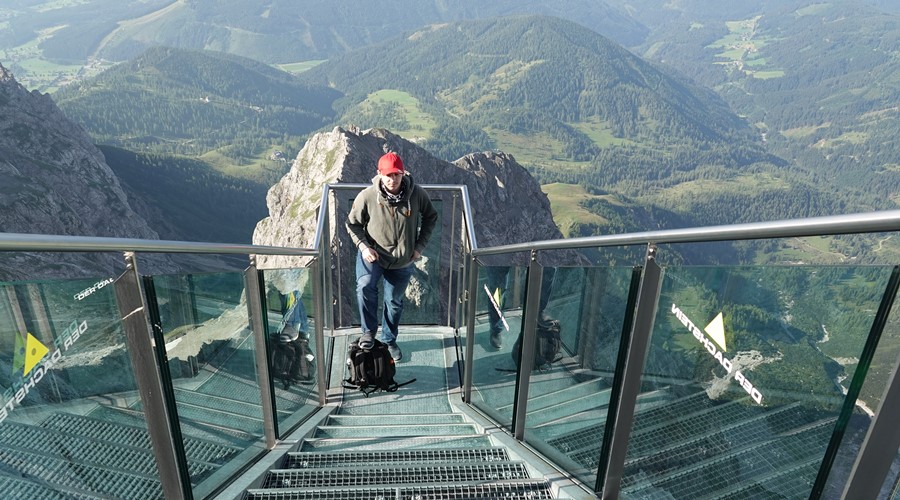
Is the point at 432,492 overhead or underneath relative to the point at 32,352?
underneath

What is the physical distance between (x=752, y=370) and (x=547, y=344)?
6.09 ft

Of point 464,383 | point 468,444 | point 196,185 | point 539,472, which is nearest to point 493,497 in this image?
point 539,472

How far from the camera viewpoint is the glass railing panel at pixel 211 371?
2.65m

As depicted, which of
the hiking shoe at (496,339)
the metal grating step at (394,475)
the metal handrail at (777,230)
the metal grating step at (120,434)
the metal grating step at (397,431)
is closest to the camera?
the metal handrail at (777,230)

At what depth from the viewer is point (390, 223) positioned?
5.17 meters

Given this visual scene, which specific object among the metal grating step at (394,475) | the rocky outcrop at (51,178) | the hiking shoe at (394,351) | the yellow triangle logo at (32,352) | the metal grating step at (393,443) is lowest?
the rocky outcrop at (51,178)

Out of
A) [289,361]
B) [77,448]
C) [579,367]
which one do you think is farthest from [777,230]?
[289,361]

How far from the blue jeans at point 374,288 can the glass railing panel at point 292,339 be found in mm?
571

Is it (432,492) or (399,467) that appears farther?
(399,467)

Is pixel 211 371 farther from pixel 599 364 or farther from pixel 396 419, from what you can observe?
pixel 396 419

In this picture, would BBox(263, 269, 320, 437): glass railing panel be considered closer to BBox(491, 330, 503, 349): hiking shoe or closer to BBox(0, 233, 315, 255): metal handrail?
BBox(0, 233, 315, 255): metal handrail

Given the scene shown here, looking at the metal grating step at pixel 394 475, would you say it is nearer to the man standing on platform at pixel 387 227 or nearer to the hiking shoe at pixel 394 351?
the man standing on platform at pixel 387 227

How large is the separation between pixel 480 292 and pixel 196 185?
142 m

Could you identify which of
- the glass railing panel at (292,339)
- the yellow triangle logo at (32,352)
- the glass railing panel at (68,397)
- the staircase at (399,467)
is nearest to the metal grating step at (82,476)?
the glass railing panel at (68,397)
